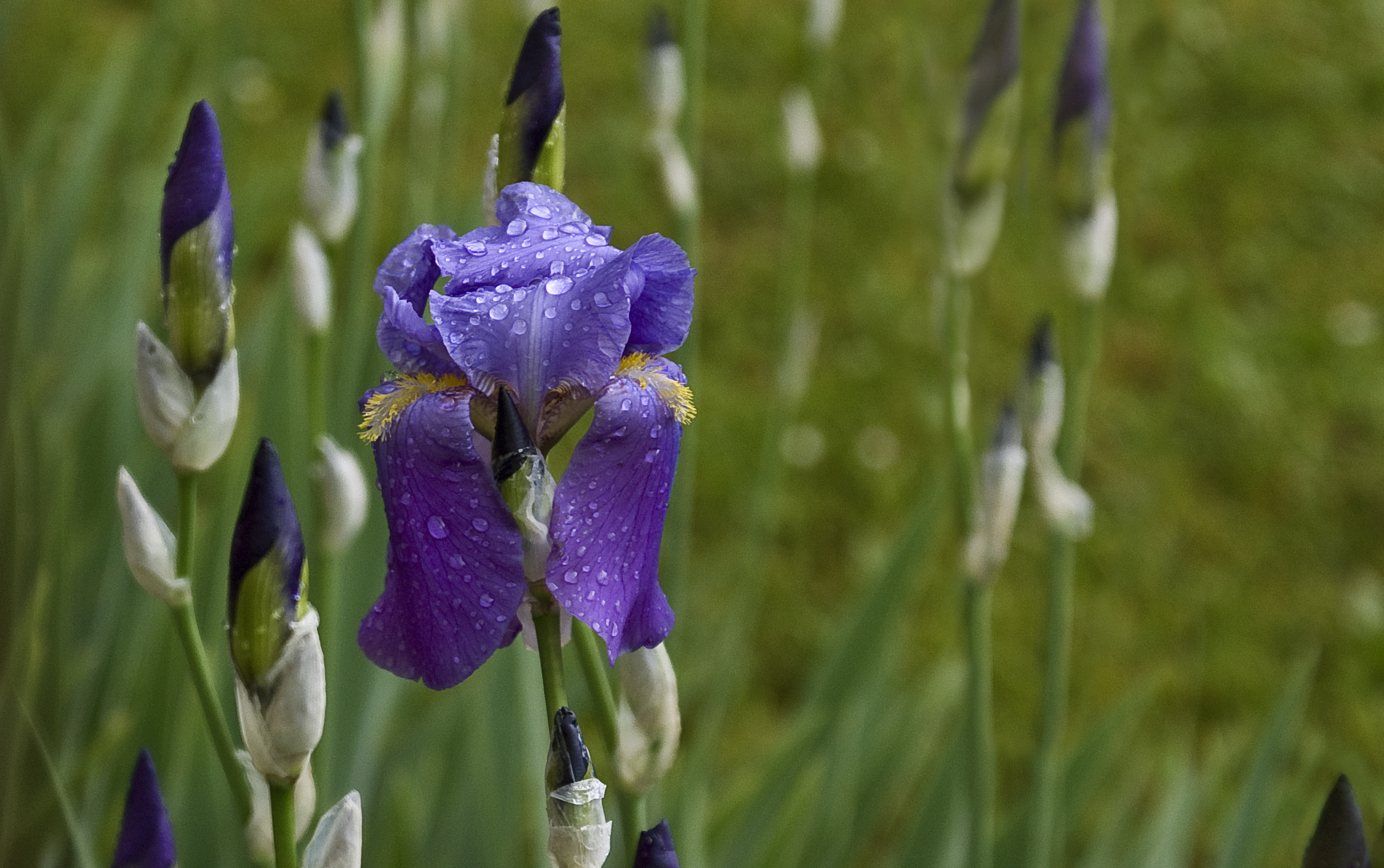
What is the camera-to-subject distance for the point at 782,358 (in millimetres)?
1614

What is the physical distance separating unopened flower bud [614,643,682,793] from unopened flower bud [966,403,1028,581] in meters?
0.38

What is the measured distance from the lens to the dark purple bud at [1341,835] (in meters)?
0.52

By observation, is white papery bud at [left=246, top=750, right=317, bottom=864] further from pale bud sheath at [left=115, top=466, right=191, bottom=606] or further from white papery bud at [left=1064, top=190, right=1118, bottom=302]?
white papery bud at [left=1064, top=190, right=1118, bottom=302]

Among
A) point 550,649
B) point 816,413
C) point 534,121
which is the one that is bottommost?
point 816,413

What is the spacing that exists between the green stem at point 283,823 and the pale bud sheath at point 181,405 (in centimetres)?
15

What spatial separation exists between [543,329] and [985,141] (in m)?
0.57

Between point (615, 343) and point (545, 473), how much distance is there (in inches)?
2.3

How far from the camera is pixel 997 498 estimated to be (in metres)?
0.93

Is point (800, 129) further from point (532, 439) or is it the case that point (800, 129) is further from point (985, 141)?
point (532, 439)

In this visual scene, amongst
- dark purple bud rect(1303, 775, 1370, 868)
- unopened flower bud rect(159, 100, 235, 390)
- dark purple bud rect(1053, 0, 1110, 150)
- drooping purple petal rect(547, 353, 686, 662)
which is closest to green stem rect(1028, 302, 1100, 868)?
dark purple bud rect(1053, 0, 1110, 150)

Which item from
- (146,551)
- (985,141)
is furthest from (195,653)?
(985,141)

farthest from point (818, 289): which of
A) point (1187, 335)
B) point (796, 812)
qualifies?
point (796, 812)

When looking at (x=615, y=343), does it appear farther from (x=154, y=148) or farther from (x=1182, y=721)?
(x=154, y=148)

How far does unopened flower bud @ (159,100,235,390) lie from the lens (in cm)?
54
